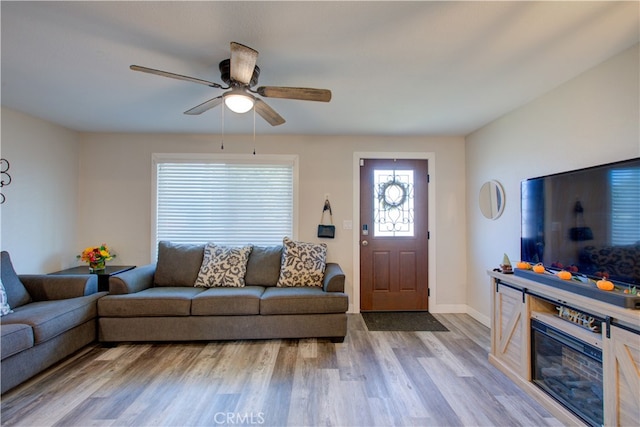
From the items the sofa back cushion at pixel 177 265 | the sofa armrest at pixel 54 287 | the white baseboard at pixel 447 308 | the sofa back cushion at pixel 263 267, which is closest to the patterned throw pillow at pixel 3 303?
the sofa armrest at pixel 54 287

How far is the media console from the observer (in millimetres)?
1361

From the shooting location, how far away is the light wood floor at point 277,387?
1691 millimetres

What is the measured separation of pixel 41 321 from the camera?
2.06 metres

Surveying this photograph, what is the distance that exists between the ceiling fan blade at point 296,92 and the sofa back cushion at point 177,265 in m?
2.20

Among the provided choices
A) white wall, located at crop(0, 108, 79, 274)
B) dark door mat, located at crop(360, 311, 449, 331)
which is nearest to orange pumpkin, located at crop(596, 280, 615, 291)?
dark door mat, located at crop(360, 311, 449, 331)

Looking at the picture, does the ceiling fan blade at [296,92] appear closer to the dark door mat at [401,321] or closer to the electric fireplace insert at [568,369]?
the electric fireplace insert at [568,369]

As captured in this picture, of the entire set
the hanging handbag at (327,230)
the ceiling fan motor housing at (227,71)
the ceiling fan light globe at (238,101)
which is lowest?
the hanging handbag at (327,230)

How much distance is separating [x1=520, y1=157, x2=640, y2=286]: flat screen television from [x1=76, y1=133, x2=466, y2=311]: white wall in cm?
142

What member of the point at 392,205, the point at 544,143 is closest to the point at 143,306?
the point at 392,205

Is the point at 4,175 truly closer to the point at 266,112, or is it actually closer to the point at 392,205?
the point at 266,112

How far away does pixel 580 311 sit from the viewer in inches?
63.8

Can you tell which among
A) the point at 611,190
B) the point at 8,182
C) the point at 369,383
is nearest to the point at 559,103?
the point at 611,190

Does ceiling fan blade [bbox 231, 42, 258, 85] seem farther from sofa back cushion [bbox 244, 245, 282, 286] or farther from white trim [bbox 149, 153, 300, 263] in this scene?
sofa back cushion [bbox 244, 245, 282, 286]

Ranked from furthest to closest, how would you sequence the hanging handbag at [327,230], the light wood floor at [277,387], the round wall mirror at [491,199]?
1. the hanging handbag at [327,230]
2. the round wall mirror at [491,199]
3. the light wood floor at [277,387]
